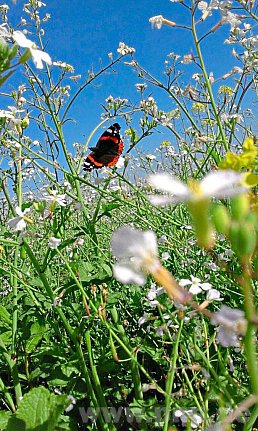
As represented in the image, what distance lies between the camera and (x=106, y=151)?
7.40 feet

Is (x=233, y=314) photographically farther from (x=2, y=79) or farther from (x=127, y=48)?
(x=127, y=48)

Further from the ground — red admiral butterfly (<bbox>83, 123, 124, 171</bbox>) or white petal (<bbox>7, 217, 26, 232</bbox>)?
red admiral butterfly (<bbox>83, 123, 124, 171</bbox>)

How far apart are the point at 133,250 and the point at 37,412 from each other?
2.58 ft

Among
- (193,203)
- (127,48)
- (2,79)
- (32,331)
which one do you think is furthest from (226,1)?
(193,203)

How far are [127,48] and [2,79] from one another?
1.75m

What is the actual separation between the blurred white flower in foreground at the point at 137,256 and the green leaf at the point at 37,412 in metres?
0.74

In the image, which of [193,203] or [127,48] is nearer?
[193,203]

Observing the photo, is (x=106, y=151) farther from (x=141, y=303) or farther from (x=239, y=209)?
(x=239, y=209)

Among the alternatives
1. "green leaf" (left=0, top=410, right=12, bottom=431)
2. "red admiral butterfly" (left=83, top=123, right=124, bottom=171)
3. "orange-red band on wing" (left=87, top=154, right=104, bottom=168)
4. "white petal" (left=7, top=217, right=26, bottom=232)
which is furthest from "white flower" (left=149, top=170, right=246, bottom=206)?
"orange-red band on wing" (left=87, top=154, right=104, bottom=168)

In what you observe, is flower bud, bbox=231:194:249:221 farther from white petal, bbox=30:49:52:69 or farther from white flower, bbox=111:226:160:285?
white petal, bbox=30:49:52:69

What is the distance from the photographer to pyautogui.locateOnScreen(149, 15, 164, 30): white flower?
1355mm

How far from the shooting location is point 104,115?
7.17 ft

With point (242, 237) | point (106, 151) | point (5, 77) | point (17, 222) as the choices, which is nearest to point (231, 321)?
point (242, 237)

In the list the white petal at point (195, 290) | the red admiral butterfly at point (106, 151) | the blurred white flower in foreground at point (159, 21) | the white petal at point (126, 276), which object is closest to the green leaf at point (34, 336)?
the white petal at point (195, 290)
